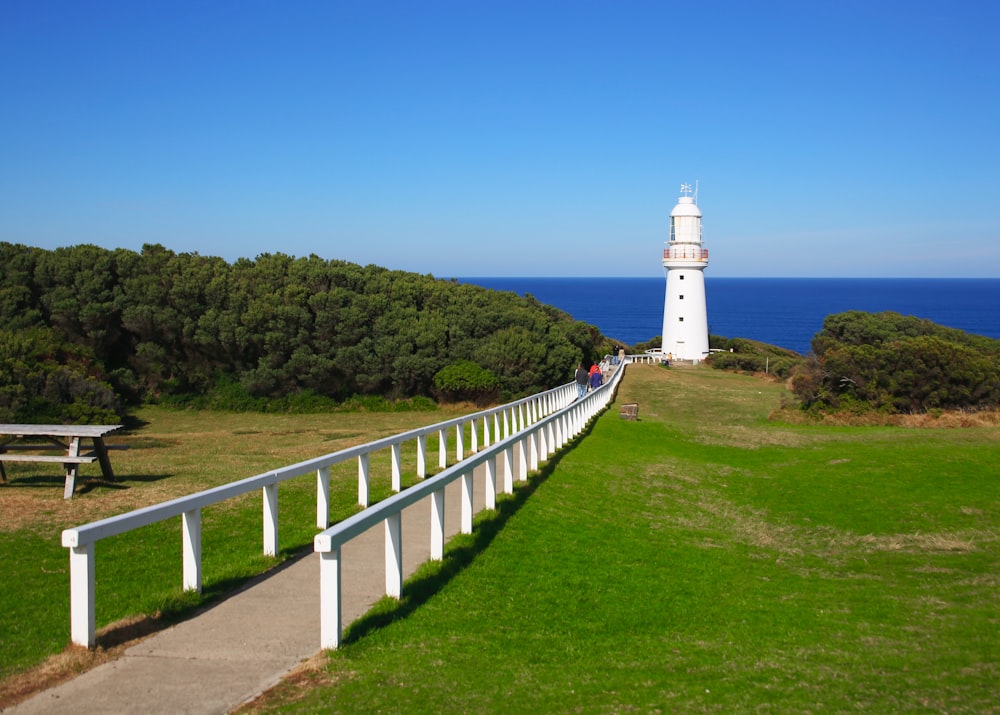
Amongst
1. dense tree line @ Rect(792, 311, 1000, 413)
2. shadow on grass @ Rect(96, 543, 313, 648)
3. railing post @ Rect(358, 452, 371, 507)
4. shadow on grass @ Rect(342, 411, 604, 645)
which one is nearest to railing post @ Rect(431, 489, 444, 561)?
shadow on grass @ Rect(342, 411, 604, 645)

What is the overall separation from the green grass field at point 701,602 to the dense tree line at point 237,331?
17.2m

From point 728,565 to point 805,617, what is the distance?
2.52m

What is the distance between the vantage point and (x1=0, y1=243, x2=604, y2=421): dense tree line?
32906 millimetres

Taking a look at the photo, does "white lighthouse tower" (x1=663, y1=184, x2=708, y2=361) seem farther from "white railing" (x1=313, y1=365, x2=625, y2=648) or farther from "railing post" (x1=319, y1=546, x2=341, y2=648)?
"railing post" (x1=319, y1=546, x2=341, y2=648)

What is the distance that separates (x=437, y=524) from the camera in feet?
27.2

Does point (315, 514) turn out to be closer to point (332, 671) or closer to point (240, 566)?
point (240, 566)

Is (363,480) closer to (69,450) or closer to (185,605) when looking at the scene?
(69,450)

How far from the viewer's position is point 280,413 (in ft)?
104

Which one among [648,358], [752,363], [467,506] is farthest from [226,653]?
[648,358]

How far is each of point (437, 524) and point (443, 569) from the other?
0.40m

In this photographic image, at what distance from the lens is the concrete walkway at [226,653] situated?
513 cm

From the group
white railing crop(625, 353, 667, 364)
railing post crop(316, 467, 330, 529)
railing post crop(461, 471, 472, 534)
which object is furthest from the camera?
white railing crop(625, 353, 667, 364)

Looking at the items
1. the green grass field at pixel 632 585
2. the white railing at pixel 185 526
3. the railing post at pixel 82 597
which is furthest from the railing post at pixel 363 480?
the railing post at pixel 82 597

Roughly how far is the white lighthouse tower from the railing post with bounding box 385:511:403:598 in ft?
172
